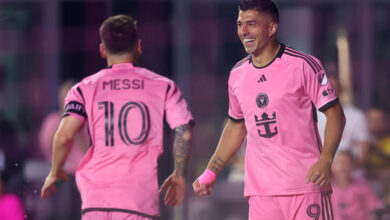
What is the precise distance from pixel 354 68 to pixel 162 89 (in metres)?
7.84

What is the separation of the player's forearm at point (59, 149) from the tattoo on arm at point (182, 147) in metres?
0.75

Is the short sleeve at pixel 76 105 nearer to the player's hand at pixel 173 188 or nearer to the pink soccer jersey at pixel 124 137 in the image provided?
the pink soccer jersey at pixel 124 137

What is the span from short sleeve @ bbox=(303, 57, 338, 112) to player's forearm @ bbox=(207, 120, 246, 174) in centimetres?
63

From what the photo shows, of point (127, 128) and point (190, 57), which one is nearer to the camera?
point (127, 128)

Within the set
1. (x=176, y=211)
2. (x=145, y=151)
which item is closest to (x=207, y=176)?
(x=145, y=151)

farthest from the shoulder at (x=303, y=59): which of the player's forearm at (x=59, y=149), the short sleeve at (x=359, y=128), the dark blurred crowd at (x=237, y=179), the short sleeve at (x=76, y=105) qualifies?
the short sleeve at (x=359, y=128)

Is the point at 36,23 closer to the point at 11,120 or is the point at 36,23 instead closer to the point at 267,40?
the point at 11,120

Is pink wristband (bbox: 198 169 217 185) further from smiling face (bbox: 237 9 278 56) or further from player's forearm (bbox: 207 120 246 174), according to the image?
smiling face (bbox: 237 9 278 56)

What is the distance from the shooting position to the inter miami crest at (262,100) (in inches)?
259

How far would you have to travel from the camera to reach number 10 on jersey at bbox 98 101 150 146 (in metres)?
6.76

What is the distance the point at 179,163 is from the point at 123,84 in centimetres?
69

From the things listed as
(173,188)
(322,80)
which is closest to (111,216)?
(173,188)

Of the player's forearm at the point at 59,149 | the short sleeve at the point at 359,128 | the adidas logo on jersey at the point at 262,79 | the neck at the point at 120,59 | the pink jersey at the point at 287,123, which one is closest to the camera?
the pink jersey at the point at 287,123

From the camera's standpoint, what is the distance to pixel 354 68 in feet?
46.8
